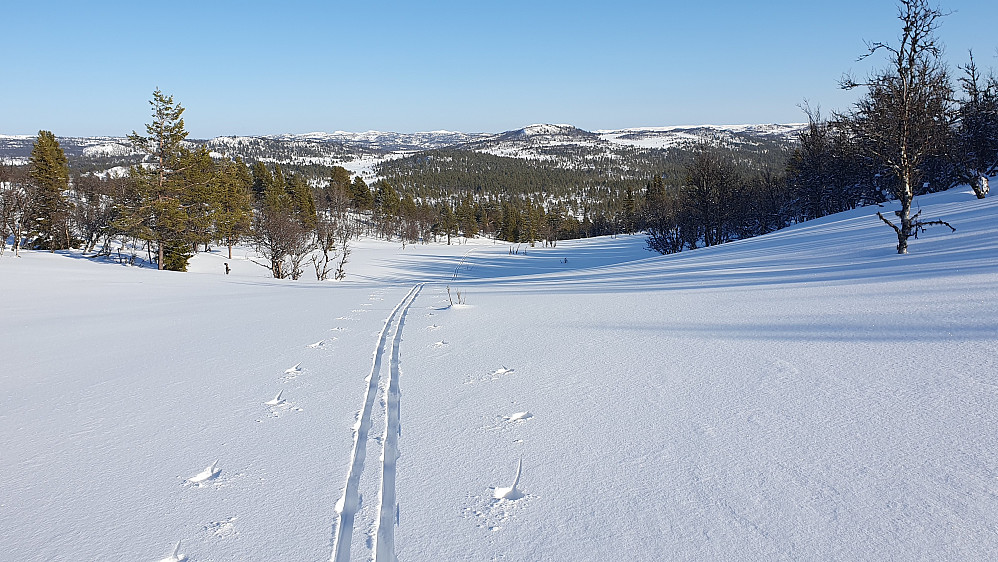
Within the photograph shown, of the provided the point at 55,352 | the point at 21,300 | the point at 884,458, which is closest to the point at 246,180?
the point at 21,300

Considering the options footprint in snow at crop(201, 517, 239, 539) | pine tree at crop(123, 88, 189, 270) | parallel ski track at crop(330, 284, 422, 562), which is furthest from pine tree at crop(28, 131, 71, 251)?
footprint in snow at crop(201, 517, 239, 539)

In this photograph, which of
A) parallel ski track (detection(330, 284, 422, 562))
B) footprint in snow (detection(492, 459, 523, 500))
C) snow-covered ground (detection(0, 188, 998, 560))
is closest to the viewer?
snow-covered ground (detection(0, 188, 998, 560))

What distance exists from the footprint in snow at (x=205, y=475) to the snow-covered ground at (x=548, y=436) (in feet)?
0.05

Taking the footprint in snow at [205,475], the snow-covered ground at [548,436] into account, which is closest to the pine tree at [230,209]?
the snow-covered ground at [548,436]

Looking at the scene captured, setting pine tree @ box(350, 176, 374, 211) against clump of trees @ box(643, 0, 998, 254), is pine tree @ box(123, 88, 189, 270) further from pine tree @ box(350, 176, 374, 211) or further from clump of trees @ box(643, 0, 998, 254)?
pine tree @ box(350, 176, 374, 211)

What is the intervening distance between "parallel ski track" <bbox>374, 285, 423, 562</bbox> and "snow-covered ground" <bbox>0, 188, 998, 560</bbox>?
0.06 ft

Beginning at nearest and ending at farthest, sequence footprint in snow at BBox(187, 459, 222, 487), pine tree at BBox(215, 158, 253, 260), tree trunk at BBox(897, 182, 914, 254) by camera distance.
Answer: footprint in snow at BBox(187, 459, 222, 487), tree trunk at BBox(897, 182, 914, 254), pine tree at BBox(215, 158, 253, 260)

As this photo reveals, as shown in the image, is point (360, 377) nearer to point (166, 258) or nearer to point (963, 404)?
point (963, 404)

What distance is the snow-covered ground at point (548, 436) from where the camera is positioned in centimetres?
253

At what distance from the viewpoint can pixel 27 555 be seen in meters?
2.62

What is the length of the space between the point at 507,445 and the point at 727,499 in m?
1.53

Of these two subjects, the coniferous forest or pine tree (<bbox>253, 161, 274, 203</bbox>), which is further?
pine tree (<bbox>253, 161, 274, 203</bbox>)

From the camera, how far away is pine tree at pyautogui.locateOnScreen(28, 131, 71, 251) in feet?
113

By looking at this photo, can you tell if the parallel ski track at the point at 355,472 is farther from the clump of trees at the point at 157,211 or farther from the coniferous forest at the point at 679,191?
the clump of trees at the point at 157,211
